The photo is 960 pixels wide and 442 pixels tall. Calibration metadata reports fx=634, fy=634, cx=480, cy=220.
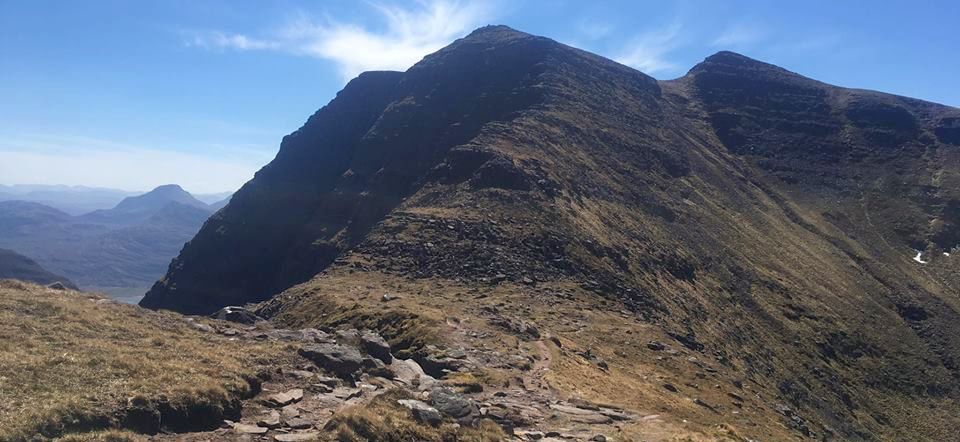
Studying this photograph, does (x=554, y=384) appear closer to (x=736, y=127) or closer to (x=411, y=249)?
(x=411, y=249)

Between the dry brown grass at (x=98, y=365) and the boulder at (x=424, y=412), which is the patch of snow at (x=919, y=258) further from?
the dry brown grass at (x=98, y=365)

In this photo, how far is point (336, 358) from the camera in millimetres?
22766

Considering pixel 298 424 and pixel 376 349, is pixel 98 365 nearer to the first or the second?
pixel 298 424

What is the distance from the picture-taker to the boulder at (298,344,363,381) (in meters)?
22.3

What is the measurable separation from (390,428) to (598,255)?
40.2m

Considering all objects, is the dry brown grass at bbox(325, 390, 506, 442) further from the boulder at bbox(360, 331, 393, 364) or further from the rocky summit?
the boulder at bbox(360, 331, 393, 364)

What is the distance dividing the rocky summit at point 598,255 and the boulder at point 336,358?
0.29 ft

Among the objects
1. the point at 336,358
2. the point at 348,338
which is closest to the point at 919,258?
the point at 348,338

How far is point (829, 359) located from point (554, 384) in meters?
47.0

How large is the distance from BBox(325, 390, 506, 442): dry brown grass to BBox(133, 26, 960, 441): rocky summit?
641 mm

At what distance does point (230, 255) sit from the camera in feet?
292

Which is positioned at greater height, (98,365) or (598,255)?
(598,255)

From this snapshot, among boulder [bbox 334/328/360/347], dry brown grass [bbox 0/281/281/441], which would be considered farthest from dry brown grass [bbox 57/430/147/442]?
boulder [bbox 334/328/360/347]

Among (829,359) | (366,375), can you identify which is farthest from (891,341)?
(366,375)
